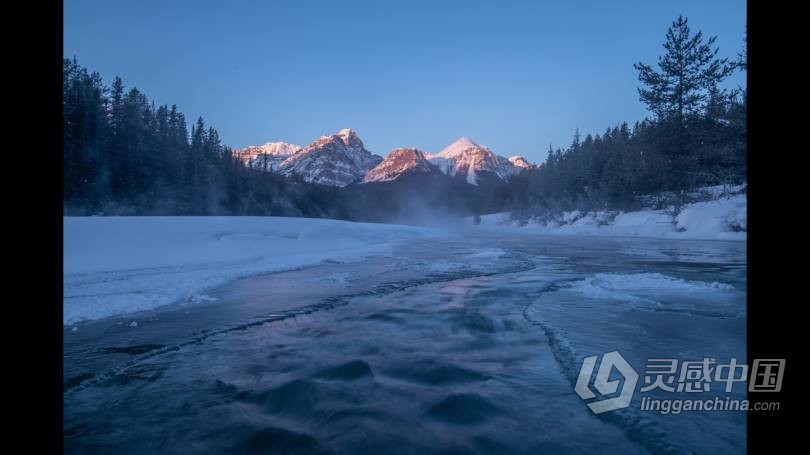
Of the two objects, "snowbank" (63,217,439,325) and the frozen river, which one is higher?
"snowbank" (63,217,439,325)

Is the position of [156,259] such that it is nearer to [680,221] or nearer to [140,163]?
[680,221]

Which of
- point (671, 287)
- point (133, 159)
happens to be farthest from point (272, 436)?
point (133, 159)

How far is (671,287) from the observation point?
654 cm

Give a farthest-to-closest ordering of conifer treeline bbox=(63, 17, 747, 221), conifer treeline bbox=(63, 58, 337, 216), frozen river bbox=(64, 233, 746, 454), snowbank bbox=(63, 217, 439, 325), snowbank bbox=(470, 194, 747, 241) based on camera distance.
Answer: conifer treeline bbox=(63, 58, 337, 216) < conifer treeline bbox=(63, 17, 747, 221) < snowbank bbox=(470, 194, 747, 241) < snowbank bbox=(63, 217, 439, 325) < frozen river bbox=(64, 233, 746, 454)

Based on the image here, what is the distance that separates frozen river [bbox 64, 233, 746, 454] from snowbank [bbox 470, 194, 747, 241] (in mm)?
9061

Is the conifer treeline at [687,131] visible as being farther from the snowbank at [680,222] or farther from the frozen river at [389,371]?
the frozen river at [389,371]

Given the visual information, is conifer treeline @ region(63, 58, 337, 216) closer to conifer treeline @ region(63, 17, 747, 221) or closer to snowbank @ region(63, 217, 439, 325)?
conifer treeline @ region(63, 17, 747, 221)

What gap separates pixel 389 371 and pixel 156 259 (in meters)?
9.77

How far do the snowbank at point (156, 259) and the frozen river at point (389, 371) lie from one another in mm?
1073

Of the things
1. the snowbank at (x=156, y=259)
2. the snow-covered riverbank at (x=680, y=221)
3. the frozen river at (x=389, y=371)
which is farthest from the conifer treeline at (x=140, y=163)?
the snow-covered riverbank at (x=680, y=221)

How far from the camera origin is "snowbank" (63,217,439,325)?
598 cm

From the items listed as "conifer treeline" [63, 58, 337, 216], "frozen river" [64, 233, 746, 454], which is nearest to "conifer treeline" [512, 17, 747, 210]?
"frozen river" [64, 233, 746, 454]

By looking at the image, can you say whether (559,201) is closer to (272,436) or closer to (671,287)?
(671,287)

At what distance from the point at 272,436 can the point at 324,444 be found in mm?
348
